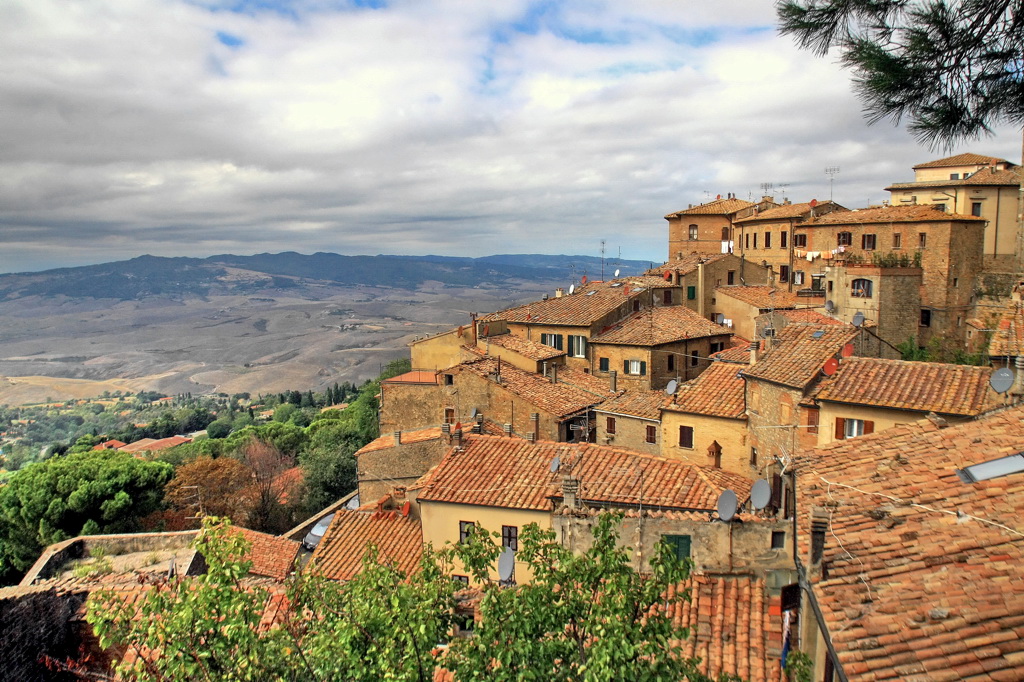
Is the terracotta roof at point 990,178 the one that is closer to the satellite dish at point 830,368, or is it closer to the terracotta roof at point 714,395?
the terracotta roof at point 714,395

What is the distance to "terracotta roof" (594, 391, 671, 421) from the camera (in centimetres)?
3045

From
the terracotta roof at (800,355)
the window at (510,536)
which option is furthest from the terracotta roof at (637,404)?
the window at (510,536)

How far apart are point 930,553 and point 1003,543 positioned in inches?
31.5

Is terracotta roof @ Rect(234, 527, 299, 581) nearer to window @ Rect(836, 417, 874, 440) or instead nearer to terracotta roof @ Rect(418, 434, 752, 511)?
terracotta roof @ Rect(418, 434, 752, 511)

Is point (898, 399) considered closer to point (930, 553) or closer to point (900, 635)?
point (930, 553)

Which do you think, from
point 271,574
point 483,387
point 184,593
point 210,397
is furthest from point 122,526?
point 210,397

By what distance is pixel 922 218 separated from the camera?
127 ft

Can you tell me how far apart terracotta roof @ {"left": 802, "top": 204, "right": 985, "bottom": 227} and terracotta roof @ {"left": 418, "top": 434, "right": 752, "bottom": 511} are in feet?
79.4

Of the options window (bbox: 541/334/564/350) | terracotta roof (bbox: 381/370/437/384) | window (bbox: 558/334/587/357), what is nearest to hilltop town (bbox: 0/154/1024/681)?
window (bbox: 558/334/587/357)

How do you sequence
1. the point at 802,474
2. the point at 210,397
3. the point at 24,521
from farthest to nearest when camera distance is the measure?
the point at 210,397 < the point at 24,521 < the point at 802,474

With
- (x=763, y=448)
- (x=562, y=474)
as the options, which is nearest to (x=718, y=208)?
(x=763, y=448)

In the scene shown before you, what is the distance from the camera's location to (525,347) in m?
40.0

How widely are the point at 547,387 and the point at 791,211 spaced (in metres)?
26.4

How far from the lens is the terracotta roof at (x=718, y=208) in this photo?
191ft
